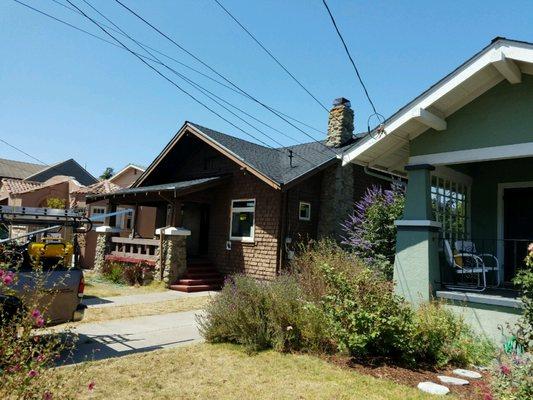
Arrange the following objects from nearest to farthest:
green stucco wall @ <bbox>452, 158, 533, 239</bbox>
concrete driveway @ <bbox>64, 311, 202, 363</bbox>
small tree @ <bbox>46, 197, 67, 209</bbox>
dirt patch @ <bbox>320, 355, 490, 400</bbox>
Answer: dirt patch @ <bbox>320, 355, 490, 400</bbox>, concrete driveway @ <bbox>64, 311, 202, 363</bbox>, green stucco wall @ <bbox>452, 158, 533, 239</bbox>, small tree @ <bbox>46, 197, 67, 209</bbox>

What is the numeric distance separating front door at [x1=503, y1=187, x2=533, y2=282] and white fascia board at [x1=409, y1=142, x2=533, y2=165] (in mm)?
2691

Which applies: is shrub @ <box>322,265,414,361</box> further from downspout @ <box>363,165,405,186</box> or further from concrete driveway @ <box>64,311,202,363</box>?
downspout @ <box>363,165,405,186</box>

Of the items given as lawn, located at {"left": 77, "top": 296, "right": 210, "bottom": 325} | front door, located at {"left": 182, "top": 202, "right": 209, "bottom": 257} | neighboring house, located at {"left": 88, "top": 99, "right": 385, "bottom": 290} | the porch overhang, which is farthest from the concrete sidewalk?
front door, located at {"left": 182, "top": 202, "right": 209, "bottom": 257}

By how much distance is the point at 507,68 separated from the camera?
6.27 m

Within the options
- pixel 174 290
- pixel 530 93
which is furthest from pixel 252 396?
A: pixel 174 290

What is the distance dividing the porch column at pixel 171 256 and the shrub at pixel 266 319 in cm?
704

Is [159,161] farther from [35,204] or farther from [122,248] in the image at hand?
[35,204]

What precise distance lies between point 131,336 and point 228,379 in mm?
2976

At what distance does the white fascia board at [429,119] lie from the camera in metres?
7.00

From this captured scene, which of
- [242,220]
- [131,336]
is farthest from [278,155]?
[131,336]

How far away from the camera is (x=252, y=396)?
171 inches

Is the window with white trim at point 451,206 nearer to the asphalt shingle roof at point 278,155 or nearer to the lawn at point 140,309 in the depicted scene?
the asphalt shingle roof at point 278,155

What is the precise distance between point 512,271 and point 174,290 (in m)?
9.58

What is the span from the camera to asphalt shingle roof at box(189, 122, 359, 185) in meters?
13.3
